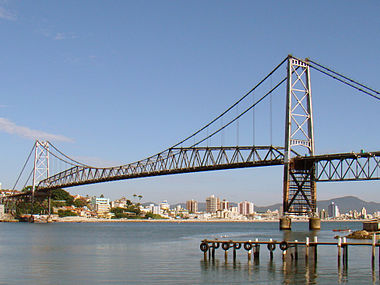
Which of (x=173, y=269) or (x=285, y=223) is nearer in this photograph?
(x=173, y=269)

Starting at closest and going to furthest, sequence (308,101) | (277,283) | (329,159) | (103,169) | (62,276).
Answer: (277,283)
(62,276)
(329,159)
(308,101)
(103,169)

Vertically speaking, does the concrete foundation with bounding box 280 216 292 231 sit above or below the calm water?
above

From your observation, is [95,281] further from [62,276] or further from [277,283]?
[277,283]

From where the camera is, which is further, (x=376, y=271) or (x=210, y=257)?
(x=210, y=257)

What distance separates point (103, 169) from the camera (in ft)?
445

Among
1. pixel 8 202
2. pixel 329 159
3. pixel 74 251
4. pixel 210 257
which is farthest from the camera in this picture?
pixel 8 202

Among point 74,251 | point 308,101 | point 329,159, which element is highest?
point 308,101

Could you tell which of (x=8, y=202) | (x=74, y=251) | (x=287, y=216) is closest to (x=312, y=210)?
(x=287, y=216)

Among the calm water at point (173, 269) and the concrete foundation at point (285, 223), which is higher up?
the concrete foundation at point (285, 223)

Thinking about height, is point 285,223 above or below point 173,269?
above

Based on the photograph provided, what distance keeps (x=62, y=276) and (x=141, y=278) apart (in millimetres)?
5120

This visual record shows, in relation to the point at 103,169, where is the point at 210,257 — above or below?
below

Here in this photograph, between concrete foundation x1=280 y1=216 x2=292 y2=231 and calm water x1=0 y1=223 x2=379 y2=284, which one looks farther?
concrete foundation x1=280 y1=216 x2=292 y2=231

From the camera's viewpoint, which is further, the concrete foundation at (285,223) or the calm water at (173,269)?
the concrete foundation at (285,223)
